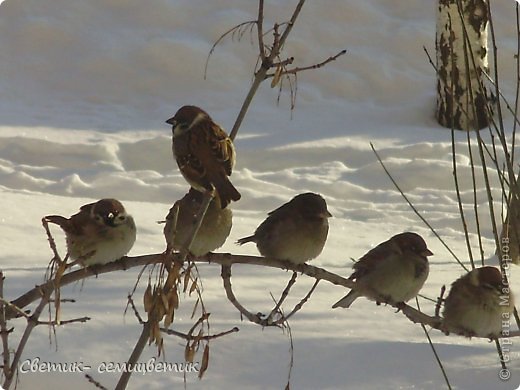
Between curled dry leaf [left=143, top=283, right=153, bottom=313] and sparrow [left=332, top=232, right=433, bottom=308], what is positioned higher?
sparrow [left=332, top=232, right=433, bottom=308]

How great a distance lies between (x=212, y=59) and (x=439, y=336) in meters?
8.49

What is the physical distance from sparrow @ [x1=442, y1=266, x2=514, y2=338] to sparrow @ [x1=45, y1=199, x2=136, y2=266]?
4.07 feet

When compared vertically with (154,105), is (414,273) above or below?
below

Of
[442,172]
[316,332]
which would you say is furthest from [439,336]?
[442,172]

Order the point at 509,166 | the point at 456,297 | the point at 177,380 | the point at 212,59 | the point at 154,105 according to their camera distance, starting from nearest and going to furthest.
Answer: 1. the point at 509,166
2. the point at 456,297
3. the point at 177,380
4. the point at 154,105
5. the point at 212,59

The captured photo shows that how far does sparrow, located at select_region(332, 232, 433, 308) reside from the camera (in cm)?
379

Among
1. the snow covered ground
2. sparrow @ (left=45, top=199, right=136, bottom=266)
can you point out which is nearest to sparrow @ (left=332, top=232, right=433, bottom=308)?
the snow covered ground

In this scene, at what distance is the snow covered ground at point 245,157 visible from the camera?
15.1ft

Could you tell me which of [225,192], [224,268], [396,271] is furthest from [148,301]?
[396,271]

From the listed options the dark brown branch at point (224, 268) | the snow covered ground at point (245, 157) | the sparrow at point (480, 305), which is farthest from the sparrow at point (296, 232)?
the snow covered ground at point (245, 157)

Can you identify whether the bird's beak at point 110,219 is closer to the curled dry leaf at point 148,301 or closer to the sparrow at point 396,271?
the sparrow at point 396,271

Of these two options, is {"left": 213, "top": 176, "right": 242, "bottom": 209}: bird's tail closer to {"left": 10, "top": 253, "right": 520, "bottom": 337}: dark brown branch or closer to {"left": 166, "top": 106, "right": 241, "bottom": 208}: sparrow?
{"left": 166, "top": 106, "right": 241, "bottom": 208}: sparrow

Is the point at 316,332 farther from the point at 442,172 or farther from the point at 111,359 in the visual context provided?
the point at 442,172

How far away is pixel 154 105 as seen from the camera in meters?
12.2
